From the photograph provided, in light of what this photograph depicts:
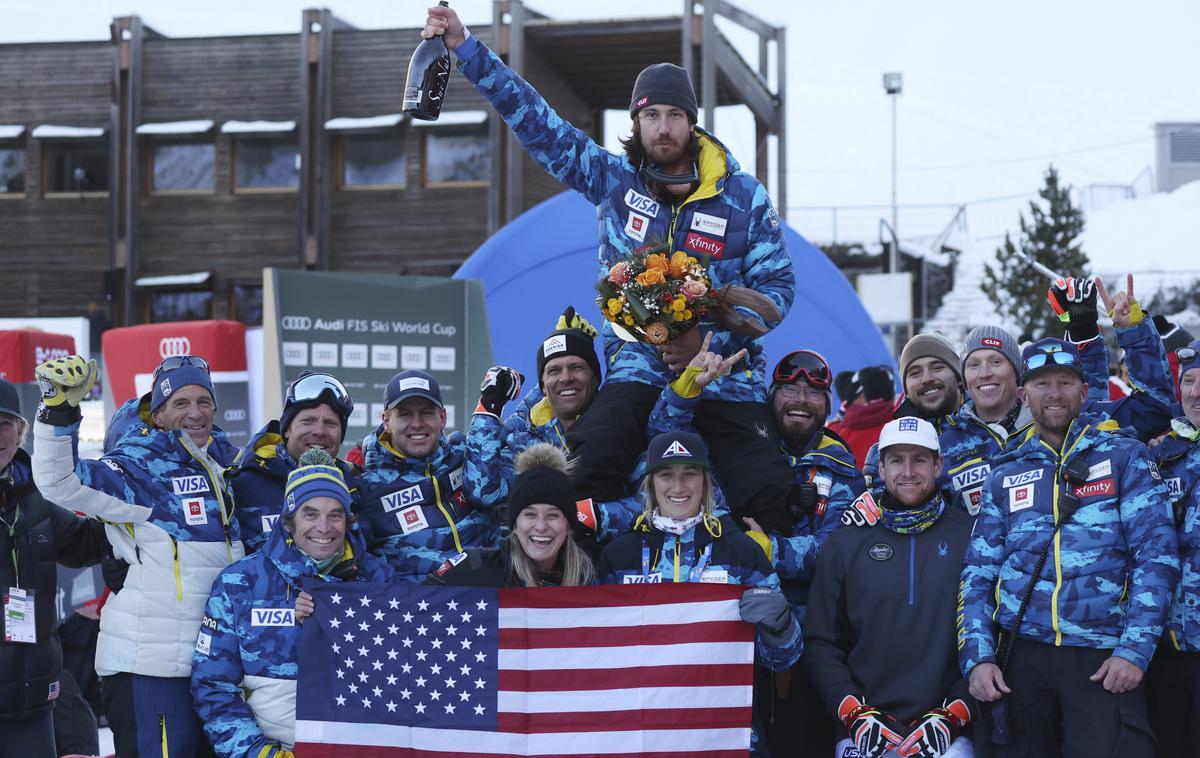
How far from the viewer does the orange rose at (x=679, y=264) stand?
453 cm

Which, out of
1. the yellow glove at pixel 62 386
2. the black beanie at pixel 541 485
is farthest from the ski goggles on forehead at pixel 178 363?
the black beanie at pixel 541 485

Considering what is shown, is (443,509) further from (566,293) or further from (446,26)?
(566,293)

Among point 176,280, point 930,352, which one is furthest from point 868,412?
point 176,280

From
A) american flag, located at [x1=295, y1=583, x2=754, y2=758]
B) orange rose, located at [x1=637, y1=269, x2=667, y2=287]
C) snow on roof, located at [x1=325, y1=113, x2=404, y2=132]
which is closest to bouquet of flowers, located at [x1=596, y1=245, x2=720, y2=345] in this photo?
orange rose, located at [x1=637, y1=269, x2=667, y2=287]

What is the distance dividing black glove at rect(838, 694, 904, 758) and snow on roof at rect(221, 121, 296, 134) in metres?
22.4

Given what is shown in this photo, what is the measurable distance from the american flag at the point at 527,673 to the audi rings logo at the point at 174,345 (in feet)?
21.4

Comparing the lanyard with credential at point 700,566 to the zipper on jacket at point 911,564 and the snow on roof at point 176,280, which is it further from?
the snow on roof at point 176,280

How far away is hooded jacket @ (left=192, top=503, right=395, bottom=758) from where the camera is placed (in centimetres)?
445

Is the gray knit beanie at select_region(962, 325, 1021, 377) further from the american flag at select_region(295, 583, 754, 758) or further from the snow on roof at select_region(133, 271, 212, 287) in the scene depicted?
the snow on roof at select_region(133, 271, 212, 287)

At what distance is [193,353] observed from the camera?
10562 millimetres

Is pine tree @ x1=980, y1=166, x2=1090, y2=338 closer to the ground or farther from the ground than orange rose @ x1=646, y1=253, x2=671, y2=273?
farther from the ground

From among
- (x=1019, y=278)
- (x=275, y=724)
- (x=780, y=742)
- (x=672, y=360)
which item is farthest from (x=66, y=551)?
(x=1019, y=278)

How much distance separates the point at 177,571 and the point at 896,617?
2.80 metres

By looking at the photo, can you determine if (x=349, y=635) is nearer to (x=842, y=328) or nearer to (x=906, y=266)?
(x=842, y=328)
